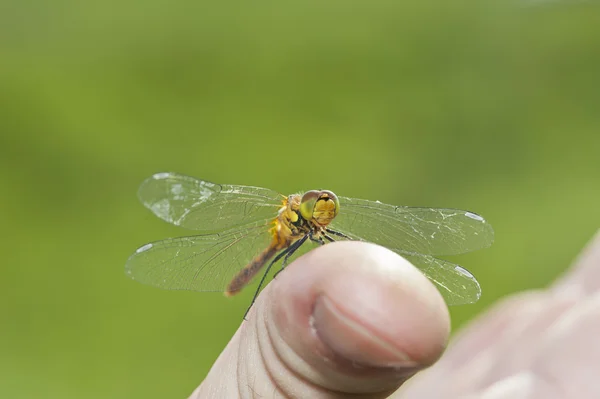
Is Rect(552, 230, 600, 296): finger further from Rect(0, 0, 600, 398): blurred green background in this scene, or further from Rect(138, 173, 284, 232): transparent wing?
Rect(0, 0, 600, 398): blurred green background

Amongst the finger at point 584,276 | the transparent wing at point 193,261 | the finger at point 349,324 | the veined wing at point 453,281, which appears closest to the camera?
Result: the finger at point 349,324

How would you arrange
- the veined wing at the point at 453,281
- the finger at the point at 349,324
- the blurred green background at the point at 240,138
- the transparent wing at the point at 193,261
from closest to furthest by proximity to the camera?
the finger at the point at 349,324 < the veined wing at the point at 453,281 < the transparent wing at the point at 193,261 < the blurred green background at the point at 240,138

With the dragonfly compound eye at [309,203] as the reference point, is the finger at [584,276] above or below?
below

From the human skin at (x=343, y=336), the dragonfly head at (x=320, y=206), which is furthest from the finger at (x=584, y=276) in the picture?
the dragonfly head at (x=320, y=206)

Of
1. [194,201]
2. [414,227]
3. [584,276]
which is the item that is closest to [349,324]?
[414,227]

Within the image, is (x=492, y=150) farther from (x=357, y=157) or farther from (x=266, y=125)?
(x=266, y=125)

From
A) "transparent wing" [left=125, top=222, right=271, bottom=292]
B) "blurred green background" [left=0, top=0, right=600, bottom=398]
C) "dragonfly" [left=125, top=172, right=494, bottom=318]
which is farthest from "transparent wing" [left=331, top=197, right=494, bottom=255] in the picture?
"blurred green background" [left=0, top=0, right=600, bottom=398]

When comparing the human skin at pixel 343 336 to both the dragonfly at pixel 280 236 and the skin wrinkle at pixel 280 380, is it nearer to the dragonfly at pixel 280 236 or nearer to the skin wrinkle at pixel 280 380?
the skin wrinkle at pixel 280 380
